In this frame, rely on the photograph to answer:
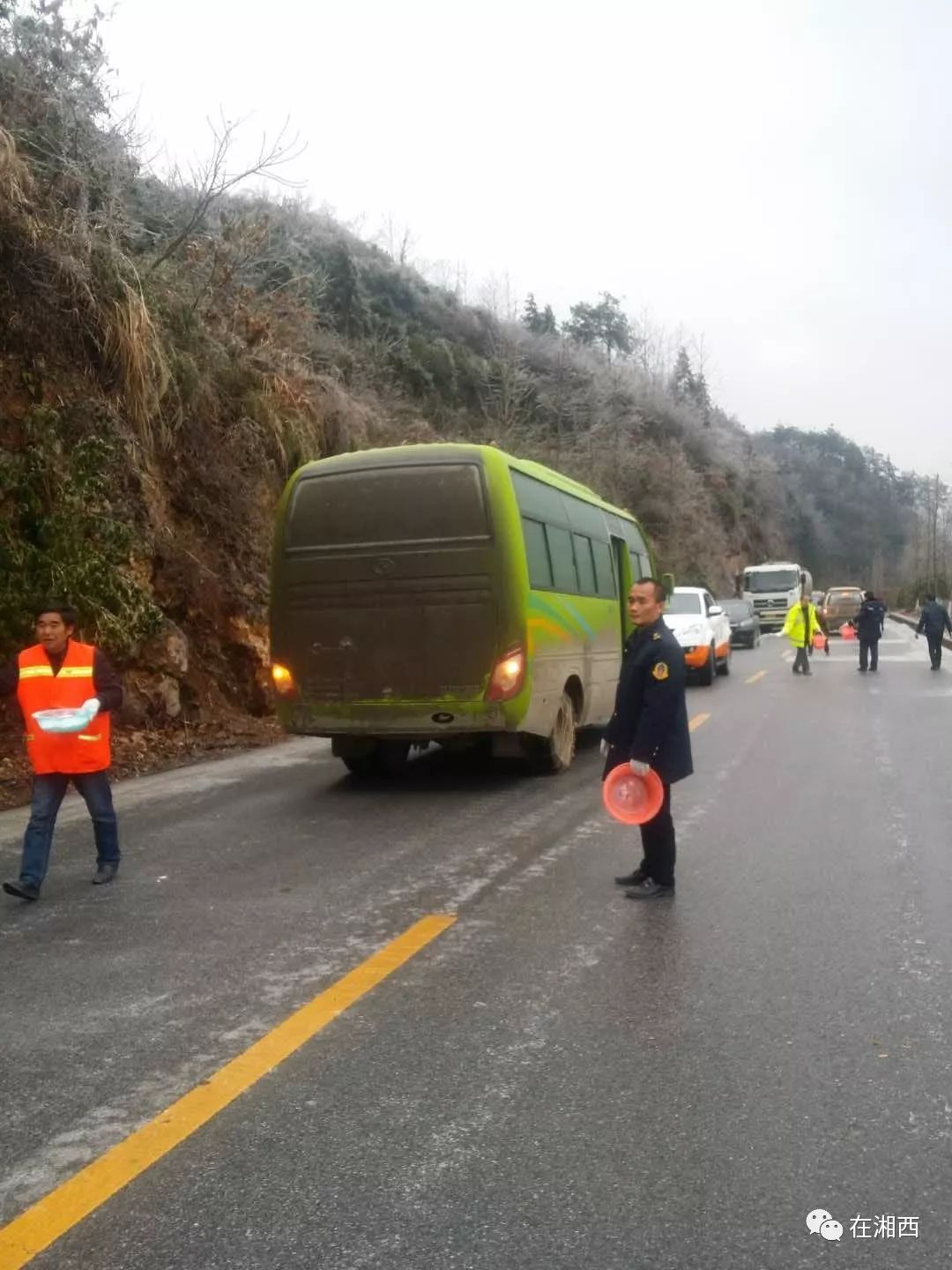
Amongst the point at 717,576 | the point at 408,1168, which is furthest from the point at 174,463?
the point at 717,576

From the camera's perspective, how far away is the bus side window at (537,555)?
409 inches

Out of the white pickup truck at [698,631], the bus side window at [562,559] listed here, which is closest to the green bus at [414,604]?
the bus side window at [562,559]

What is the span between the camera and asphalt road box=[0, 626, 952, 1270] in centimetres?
309

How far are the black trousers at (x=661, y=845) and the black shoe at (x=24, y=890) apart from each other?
10.7ft

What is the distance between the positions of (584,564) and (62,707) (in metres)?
6.92

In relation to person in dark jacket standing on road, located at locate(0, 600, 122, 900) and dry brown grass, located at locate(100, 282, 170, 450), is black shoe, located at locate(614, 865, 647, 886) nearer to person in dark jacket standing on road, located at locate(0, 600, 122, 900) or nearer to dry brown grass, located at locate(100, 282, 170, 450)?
person in dark jacket standing on road, located at locate(0, 600, 122, 900)

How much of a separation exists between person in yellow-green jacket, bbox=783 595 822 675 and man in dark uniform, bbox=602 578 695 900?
17345mm

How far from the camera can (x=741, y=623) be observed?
3369 centimetres

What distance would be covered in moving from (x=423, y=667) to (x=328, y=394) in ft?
38.5

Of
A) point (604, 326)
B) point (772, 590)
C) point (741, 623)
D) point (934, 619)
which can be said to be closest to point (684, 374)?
point (604, 326)

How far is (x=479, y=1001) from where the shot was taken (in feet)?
15.6

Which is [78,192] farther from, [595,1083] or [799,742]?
[595,1083]

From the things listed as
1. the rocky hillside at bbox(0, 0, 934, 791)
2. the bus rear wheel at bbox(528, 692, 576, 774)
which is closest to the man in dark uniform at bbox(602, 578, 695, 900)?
the bus rear wheel at bbox(528, 692, 576, 774)

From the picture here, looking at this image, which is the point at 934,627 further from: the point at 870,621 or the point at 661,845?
the point at 661,845
